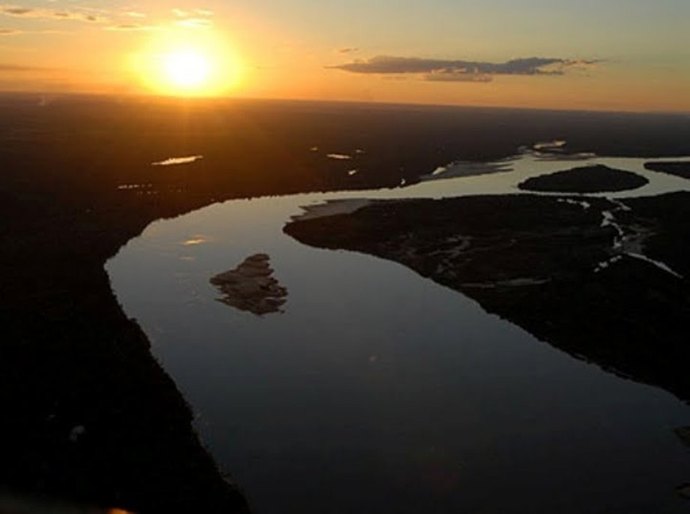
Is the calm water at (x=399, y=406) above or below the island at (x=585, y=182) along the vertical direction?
above

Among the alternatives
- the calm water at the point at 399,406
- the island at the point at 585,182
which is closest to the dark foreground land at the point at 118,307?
the calm water at the point at 399,406

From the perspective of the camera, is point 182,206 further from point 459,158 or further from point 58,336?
point 459,158

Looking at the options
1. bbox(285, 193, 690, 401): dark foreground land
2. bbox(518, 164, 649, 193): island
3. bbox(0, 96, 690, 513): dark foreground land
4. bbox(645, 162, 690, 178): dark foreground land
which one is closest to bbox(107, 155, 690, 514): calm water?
bbox(0, 96, 690, 513): dark foreground land

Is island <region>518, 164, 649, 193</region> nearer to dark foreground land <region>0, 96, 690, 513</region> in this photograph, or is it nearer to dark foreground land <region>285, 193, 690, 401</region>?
dark foreground land <region>285, 193, 690, 401</region>

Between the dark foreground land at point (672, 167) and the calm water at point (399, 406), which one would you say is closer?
the calm water at point (399, 406)

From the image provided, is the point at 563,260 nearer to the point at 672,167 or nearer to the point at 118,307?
the point at 118,307

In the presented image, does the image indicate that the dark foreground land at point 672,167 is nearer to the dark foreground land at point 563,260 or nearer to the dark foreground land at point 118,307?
the dark foreground land at point 563,260

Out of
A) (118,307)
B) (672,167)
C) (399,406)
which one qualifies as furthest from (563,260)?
(672,167)
